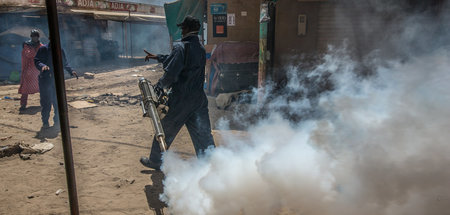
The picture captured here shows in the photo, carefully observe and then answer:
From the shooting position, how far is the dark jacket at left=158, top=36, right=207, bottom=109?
11.1 feet

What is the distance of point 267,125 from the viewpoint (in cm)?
611

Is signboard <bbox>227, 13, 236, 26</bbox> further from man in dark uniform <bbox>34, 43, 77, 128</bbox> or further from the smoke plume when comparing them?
the smoke plume

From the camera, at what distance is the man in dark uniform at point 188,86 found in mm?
3396

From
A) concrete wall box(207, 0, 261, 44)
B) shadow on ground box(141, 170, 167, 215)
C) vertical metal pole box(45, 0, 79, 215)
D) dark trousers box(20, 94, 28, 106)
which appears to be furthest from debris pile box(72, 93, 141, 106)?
vertical metal pole box(45, 0, 79, 215)

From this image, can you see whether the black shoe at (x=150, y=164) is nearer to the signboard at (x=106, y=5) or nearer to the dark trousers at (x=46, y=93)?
the dark trousers at (x=46, y=93)

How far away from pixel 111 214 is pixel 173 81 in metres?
1.43

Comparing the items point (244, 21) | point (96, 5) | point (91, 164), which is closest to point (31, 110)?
point (91, 164)

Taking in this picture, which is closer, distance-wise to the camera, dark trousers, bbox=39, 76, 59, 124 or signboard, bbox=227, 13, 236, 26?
dark trousers, bbox=39, 76, 59, 124

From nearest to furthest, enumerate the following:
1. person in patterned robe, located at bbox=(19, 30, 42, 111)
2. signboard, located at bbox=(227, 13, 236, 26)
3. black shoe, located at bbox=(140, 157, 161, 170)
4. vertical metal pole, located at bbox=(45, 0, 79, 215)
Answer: vertical metal pole, located at bbox=(45, 0, 79, 215)
black shoe, located at bbox=(140, 157, 161, 170)
person in patterned robe, located at bbox=(19, 30, 42, 111)
signboard, located at bbox=(227, 13, 236, 26)

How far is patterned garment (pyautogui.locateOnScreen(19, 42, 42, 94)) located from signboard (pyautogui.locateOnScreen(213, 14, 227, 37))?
437 cm

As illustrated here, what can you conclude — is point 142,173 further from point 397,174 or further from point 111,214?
point 397,174

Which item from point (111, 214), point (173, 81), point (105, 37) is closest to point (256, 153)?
point (173, 81)

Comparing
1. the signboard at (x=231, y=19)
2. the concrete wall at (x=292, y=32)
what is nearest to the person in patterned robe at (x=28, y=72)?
the signboard at (x=231, y=19)

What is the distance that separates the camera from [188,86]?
3.54 m
